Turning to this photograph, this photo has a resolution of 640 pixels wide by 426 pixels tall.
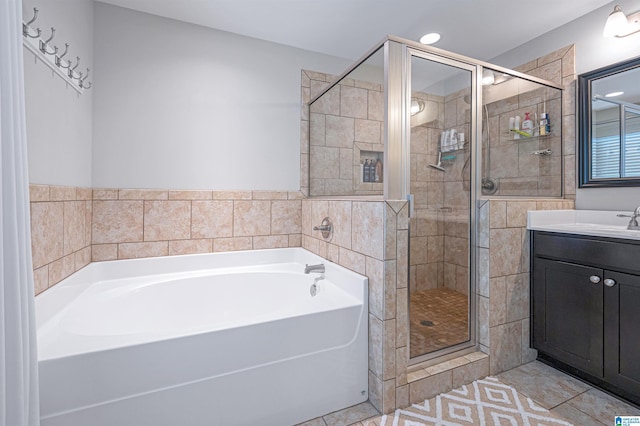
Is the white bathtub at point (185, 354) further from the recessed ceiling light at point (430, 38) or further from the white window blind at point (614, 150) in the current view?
the recessed ceiling light at point (430, 38)

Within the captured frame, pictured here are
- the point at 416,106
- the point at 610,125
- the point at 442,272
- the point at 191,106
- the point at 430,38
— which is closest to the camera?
the point at 416,106

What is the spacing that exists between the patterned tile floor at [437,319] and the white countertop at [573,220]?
71cm

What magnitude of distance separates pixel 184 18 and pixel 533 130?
274 centimetres

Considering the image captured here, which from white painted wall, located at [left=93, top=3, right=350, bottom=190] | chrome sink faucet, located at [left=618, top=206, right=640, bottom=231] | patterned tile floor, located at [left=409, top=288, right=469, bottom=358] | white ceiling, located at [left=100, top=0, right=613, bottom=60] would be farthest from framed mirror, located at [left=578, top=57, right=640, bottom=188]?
white painted wall, located at [left=93, top=3, right=350, bottom=190]

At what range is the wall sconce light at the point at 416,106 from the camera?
1.63m

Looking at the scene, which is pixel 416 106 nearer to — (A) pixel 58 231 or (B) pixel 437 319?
(B) pixel 437 319

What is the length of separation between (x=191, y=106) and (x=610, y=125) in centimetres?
297

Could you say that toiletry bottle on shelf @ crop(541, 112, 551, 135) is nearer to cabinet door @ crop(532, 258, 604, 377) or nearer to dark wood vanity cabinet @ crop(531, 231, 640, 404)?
dark wood vanity cabinet @ crop(531, 231, 640, 404)

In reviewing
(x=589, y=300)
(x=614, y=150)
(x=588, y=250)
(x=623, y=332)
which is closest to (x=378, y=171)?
(x=588, y=250)

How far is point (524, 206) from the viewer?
78.0 inches

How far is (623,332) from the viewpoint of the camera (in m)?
1.51

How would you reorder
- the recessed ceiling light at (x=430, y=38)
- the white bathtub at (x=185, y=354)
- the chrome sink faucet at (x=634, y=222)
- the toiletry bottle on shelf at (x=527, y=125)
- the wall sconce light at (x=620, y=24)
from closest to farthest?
the white bathtub at (x=185, y=354) → the chrome sink faucet at (x=634, y=222) → the wall sconce light at (x=620, y=24) → the toiletry bottle on shelf at (x=527, y=125) → the recessed ceiling light at (x=430, y=38)

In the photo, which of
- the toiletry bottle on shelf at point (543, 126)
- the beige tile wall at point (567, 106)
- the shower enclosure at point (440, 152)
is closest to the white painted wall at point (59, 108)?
the shower enclosure at point (440, 152)

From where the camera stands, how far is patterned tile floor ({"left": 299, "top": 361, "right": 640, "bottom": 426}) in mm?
1438
